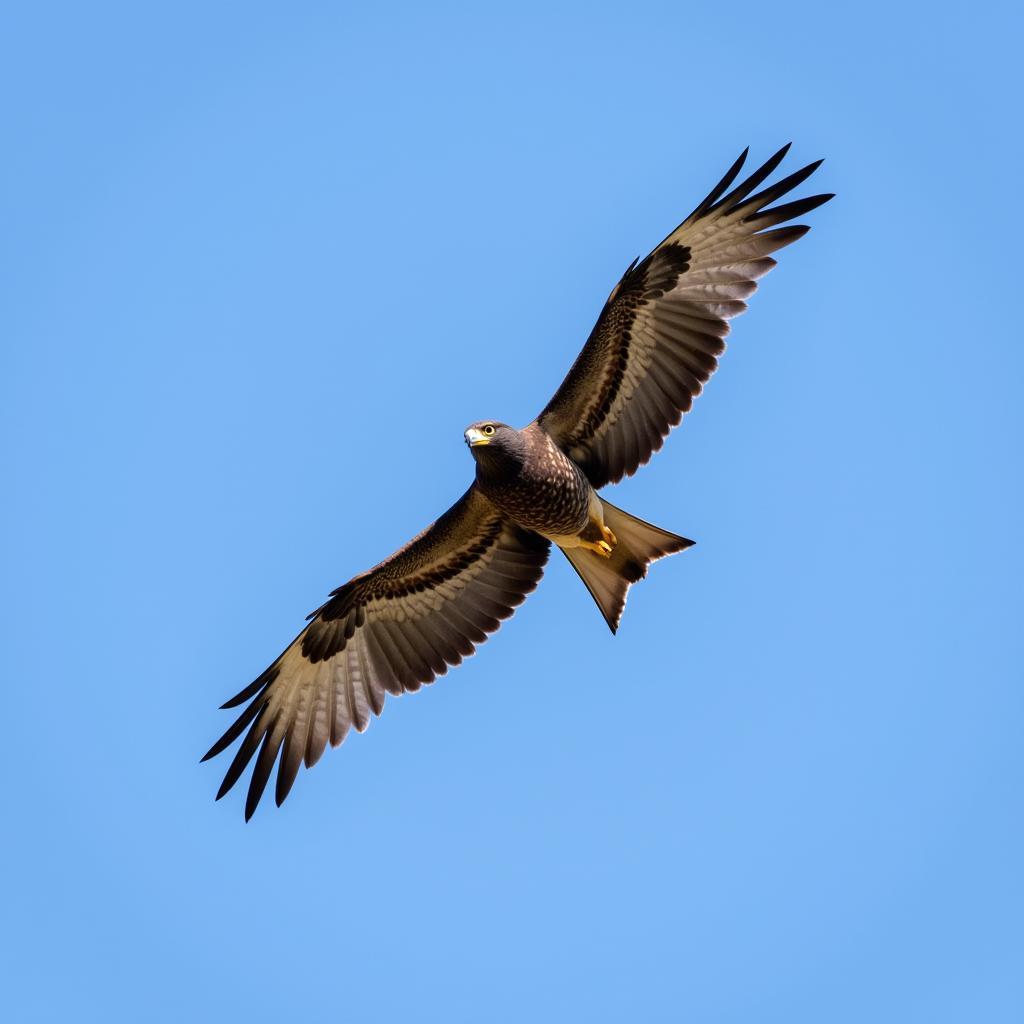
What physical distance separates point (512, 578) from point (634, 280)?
9.73 feet

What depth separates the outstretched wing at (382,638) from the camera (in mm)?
15609

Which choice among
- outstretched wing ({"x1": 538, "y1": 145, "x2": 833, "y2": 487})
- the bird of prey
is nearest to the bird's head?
the bird of prey

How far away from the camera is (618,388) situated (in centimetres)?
1496

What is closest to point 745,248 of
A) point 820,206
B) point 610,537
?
point 820,206

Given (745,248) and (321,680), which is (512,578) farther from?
(745,248)

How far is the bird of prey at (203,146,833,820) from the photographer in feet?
47.9

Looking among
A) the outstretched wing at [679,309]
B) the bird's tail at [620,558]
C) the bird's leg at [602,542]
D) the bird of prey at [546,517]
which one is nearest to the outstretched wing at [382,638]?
the bird of prey at [546,517]

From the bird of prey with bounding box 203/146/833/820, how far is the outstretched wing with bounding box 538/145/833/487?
1 centimetres

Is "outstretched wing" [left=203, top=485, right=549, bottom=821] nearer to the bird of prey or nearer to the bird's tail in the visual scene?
the bird of prey

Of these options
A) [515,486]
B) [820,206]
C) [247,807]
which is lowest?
[247,807]

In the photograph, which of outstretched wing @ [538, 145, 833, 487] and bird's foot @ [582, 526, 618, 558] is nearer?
outstretched wing @ [538, 145, 833, 487]

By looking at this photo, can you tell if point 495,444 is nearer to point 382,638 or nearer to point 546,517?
point 546,517

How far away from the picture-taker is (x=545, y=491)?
1435 cm

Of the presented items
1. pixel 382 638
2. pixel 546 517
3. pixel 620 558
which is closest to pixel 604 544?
pixel 620 558
